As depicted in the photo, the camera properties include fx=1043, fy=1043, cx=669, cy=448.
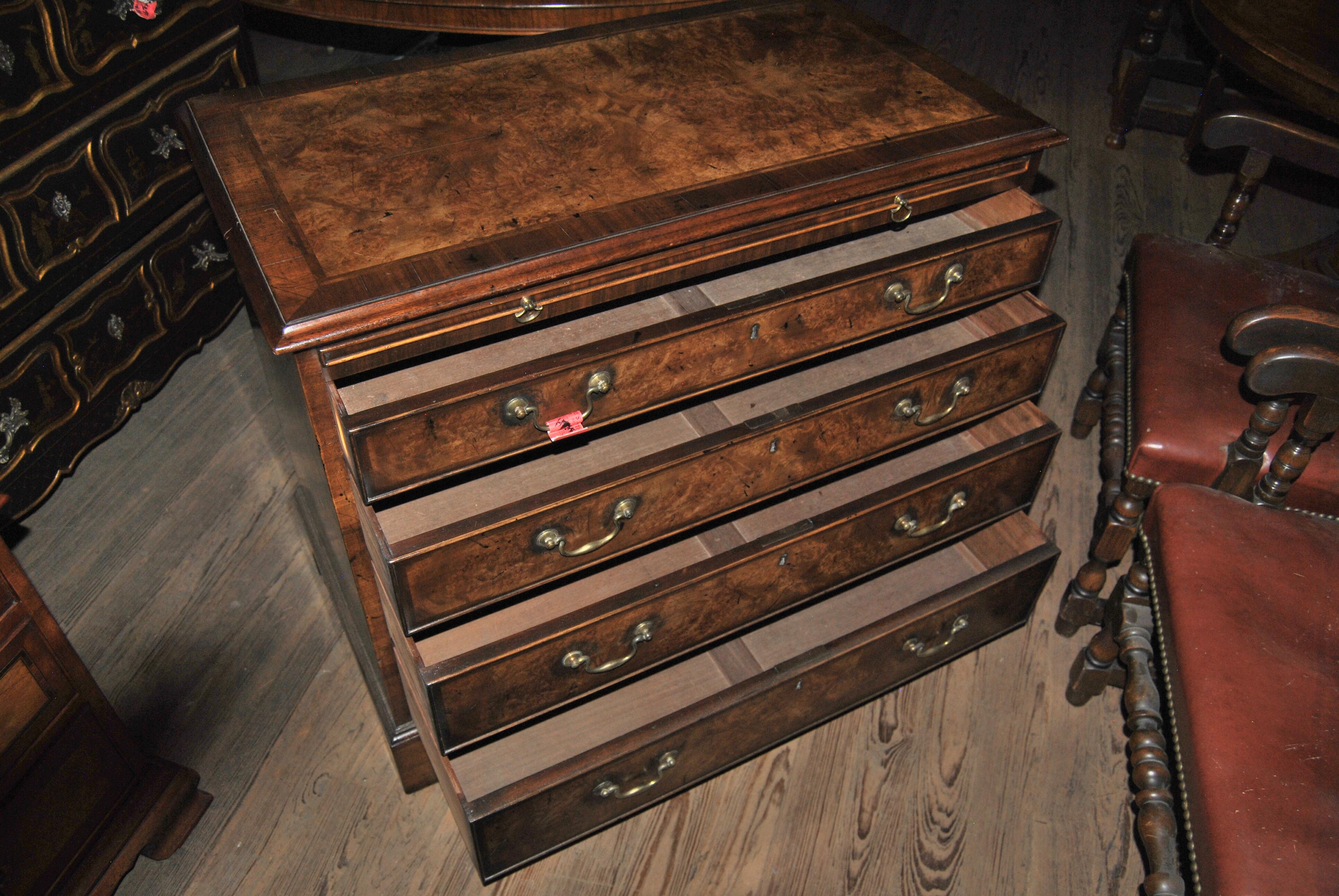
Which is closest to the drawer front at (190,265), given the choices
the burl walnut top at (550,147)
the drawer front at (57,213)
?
the drawer front at (57,213)

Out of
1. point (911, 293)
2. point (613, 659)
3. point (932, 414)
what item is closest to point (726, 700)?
point (613, 659)

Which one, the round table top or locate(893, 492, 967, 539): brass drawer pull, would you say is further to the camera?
the round table top

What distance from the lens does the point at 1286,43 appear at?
1766 millimetres

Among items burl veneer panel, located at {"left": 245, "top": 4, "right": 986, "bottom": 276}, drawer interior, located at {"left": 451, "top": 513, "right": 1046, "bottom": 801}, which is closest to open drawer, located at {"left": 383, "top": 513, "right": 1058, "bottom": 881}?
drawer interior, located at {"left": 451, "top": 513, "right": 1046, "bottom": 801}

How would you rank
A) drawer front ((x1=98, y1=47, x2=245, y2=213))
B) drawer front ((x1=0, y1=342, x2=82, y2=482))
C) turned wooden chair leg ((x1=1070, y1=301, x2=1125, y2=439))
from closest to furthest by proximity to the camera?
drawer front ((x1=0, y1=342, x2=82, y2=482)) → drawer front ((x1=98, y1=47, x2=245, y2=213)) → turned wooden chair leg ((x1=1070, y1=301, x2=1125, y2=439))

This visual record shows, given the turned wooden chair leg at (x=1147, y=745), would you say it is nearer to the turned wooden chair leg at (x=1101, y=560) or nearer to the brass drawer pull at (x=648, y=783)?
the turned wooden chair leg at (x=1101, y=560)

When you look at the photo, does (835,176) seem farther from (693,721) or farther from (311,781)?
(311,781)

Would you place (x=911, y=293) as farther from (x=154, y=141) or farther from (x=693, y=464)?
(x=154, y=141)

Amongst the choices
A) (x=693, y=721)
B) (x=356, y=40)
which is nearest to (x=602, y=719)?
(x=693, y=721)

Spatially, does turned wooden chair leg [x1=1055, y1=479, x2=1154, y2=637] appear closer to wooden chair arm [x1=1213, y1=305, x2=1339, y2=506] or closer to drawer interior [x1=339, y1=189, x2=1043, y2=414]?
wooden chair arm [x1=1213, y1=305, x2=1339, y2=506]

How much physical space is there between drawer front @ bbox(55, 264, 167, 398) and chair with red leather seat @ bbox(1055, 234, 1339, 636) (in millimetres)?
1720

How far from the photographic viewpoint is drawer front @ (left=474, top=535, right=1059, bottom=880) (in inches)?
53.2

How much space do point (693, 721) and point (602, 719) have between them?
13 cm

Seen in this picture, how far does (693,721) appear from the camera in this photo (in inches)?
54.7
